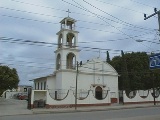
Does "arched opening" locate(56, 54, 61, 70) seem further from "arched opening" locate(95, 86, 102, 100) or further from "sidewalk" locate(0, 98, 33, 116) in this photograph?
"sidewalk" locate(0, 98, 33, 116)

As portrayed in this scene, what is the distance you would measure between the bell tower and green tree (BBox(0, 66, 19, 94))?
7454 millimetres

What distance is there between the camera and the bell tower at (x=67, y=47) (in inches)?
1671

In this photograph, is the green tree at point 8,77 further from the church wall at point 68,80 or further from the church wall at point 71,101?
the church wall at point 71,101

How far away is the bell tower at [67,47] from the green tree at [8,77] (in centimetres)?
745

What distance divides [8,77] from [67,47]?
10.9 m

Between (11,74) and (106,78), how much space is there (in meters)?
16.5

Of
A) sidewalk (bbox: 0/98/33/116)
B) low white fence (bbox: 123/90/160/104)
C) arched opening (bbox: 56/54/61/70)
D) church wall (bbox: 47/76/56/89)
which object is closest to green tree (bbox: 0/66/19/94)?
sidewalk (bbox: 0/98/33/116)

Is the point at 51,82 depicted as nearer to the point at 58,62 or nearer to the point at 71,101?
the point at 58,62

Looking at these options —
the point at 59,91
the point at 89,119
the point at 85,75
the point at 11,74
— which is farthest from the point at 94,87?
the point at 89,119

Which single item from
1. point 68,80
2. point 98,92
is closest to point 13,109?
point 68,80

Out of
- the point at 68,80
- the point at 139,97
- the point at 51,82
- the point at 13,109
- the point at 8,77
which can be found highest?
the point at 8,77

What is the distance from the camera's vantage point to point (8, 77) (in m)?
42.2

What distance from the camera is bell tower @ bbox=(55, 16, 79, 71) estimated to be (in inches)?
1671

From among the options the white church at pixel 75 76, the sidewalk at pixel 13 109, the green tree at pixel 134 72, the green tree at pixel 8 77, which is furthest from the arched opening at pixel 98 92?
the green tree at pixel 8 77
